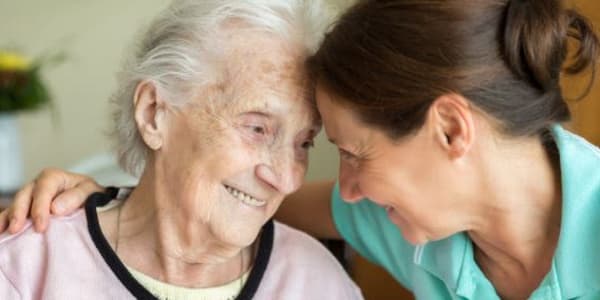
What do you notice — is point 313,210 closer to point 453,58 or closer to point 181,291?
point 181,291

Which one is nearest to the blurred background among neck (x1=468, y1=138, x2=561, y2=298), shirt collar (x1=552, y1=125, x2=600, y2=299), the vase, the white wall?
the white wall

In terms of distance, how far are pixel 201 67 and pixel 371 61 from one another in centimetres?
32

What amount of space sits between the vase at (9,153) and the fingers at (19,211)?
97cm

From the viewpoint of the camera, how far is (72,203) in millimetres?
1447

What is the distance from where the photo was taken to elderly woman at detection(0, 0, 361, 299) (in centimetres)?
138

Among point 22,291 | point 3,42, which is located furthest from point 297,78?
point 3,42

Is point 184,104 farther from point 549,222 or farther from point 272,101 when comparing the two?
point 549,222

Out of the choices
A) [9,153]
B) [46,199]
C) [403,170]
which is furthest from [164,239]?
[9,153]

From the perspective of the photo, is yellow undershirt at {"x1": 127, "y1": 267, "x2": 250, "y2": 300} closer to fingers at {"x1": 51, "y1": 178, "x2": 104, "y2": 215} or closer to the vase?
fingers at {"x1": 51, "y1": 178, "x2": 104, "y2": 215}

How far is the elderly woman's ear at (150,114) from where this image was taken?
4.69ft

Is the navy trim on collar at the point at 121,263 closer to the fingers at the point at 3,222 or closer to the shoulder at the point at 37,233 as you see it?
the shoulder at the point at 37,233

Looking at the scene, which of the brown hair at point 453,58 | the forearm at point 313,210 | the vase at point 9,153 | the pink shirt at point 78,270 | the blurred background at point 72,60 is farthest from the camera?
the blurred background at point 72,60

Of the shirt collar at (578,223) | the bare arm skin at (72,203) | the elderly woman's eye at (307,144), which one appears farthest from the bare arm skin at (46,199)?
the shirt collar at (578,223)

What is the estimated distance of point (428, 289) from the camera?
154 cm
